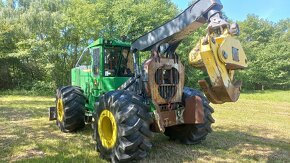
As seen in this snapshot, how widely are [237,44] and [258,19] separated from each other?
4967 cm

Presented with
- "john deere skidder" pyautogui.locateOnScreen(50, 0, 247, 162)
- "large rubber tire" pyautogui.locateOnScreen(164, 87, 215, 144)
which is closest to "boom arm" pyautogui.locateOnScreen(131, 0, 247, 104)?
"john deere skidder" pyautogui.locateOnScreen(50, 0, 247, 162)

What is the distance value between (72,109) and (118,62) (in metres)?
1.65

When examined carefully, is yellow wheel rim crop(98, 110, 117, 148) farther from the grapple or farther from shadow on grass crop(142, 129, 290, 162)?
the grapple

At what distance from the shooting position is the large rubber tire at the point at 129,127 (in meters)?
4.92

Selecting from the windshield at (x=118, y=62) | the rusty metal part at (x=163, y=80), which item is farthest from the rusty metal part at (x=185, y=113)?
the windshield at (x=118, y=62)

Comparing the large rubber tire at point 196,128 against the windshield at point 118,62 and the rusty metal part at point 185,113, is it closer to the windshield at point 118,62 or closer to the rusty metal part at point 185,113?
the rusty metal part at point 185,113

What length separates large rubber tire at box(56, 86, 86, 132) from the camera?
24.2 feet

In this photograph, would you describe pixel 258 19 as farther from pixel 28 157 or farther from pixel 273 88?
pixel 28 157

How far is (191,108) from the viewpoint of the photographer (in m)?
6.02

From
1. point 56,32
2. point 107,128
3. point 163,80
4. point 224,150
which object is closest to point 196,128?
point 224,150

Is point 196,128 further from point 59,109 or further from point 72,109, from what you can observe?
point 59,109

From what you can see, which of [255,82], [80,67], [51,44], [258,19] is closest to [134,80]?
[80,67]

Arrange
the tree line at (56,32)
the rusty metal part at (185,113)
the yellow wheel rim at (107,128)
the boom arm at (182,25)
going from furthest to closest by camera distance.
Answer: the tree line at (56,32), the rusty metal part at (185,113), the yellow wheel rim at (107,128), the boom arm at (182,25)

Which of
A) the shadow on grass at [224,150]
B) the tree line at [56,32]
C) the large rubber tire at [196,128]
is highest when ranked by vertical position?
the tree line at [56,32]
